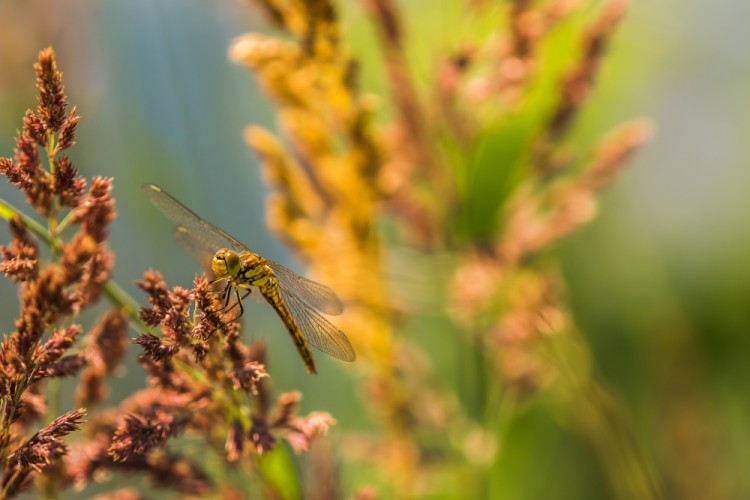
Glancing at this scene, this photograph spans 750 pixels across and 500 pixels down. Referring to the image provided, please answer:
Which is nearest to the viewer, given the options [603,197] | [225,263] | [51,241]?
[51,241]

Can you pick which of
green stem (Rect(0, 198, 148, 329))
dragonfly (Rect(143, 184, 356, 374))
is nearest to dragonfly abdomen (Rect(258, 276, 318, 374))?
dragonfly (Rect(143, 184, 356, 374))

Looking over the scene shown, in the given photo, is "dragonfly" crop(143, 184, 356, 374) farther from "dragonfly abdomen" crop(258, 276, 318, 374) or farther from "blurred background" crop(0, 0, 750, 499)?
"blurred background" crop(0, 0, 750, 499)

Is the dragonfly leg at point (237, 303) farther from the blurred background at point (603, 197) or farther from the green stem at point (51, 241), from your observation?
the blurred background at point (603, 197)

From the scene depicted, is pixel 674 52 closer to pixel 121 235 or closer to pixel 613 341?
pixel 613 341

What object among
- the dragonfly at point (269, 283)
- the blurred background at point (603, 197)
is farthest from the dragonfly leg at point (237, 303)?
the blurred background at point (603, 197)

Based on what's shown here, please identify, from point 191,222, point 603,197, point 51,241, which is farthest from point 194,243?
point 603,197

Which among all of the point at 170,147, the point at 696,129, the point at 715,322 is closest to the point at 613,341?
the point at 715,322

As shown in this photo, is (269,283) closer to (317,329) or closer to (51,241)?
(317,329)
